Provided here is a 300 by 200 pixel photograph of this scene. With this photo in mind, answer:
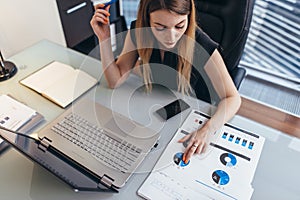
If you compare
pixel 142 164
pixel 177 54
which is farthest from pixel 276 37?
pixel 142 164

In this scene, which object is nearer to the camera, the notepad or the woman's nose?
the woman's nose

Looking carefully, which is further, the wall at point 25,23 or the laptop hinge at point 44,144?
the wall at point 25,23

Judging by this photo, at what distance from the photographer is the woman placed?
30.7 inches

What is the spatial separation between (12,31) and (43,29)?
212 millimetres

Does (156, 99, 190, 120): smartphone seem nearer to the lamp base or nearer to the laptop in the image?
the laptop

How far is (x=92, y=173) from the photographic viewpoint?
694 mm

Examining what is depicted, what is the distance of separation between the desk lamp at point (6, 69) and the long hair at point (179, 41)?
540mm

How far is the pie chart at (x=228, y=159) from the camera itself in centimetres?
72

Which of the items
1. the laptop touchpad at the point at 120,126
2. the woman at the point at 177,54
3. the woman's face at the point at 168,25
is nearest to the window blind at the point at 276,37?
the woman at the point at 177,54

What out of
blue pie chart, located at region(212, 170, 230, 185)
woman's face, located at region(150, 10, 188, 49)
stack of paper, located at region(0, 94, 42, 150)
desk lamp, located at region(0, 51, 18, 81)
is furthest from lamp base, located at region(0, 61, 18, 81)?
blue pie chart, located at region(212, 170, 230, 185)

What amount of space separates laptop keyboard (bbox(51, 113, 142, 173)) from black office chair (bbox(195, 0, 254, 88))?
0.53 m

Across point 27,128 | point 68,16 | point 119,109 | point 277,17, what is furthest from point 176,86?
point 277,17

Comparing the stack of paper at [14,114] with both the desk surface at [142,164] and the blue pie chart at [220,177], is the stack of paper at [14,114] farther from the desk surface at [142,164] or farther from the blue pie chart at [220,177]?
the blue pie chart at [220,177]

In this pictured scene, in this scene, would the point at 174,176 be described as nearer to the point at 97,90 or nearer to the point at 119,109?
the point at 119,109
